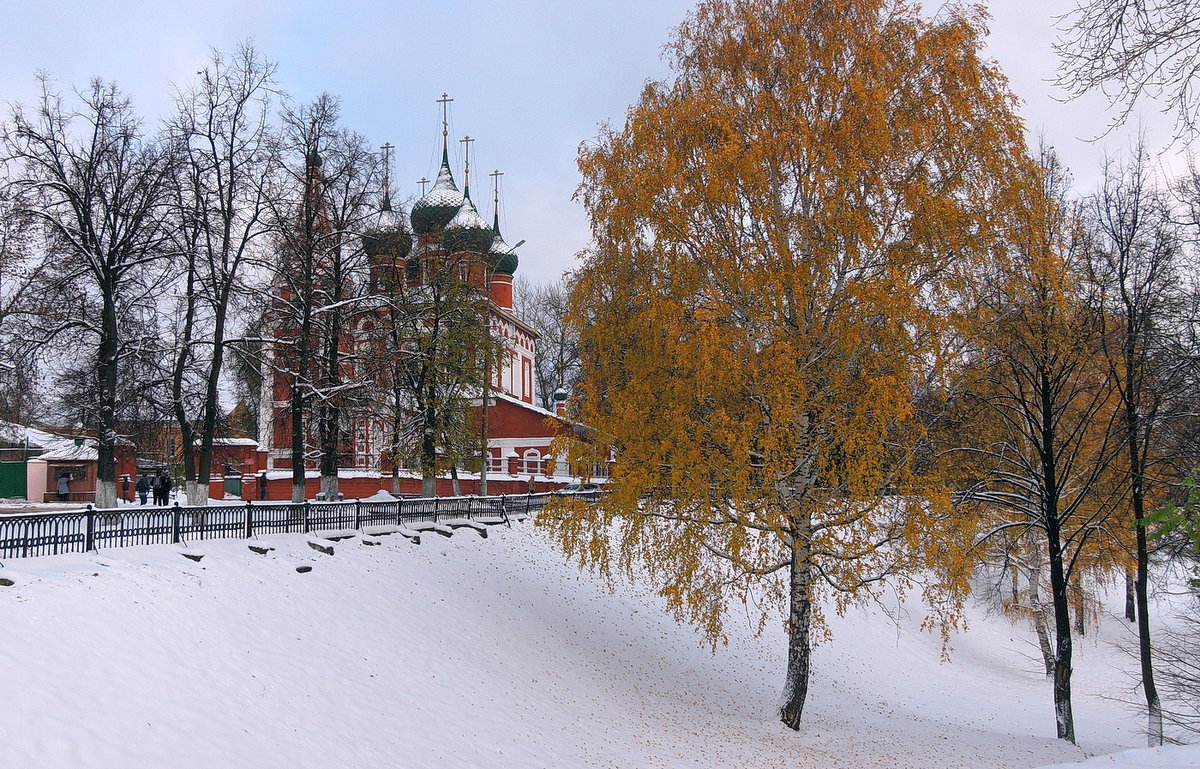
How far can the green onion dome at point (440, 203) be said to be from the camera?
4247 centimetres

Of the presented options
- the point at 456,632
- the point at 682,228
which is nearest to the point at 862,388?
the point at 682,228

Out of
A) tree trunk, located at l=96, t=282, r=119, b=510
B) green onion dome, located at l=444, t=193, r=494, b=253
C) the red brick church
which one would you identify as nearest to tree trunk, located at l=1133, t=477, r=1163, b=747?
the red brick church

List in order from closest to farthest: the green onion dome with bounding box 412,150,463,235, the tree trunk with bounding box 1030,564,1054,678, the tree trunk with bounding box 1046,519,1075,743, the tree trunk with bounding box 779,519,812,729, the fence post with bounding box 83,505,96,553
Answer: the fence post with bounding box 83,505,96,553
the tree trunk with bounding box 779,519,812,729
the tree trunk with bounding box 1046,519,1075,743
the tree trunk with bounding box 1030,564,1054,678
the green onion dome with bounding box 412,150,463,235

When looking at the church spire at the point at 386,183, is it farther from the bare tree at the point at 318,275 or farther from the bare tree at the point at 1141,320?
the bare tree at the point at 1141,320

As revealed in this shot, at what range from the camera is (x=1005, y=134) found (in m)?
13.1

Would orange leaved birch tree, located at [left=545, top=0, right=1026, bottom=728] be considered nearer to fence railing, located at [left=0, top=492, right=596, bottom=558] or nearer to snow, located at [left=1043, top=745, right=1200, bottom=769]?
fence railing, located at [left=0, top=492, right=596, bottom=558]

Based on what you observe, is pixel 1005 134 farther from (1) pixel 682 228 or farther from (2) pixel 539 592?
(2) pixel 539 592

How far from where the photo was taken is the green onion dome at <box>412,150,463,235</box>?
42469mm

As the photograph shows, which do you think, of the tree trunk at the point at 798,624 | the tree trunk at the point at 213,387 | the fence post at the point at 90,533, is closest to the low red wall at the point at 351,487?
the tree trunk at the point at 213,387

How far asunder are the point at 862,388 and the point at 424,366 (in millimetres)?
15931

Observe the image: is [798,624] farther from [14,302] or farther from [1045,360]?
[14,302]

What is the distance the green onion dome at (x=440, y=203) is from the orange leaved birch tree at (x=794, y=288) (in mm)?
27985

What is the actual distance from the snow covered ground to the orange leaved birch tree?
221cm

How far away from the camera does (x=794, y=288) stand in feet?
40.9
